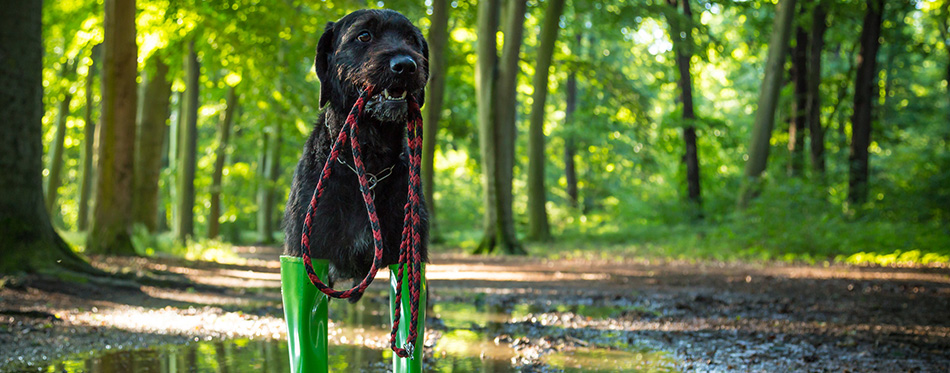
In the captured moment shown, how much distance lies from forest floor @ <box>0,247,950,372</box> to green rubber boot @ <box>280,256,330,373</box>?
1823 mm

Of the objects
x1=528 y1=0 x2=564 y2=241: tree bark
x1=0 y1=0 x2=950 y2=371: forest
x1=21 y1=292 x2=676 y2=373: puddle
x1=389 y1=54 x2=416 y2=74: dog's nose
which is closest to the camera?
x1=389 y1=54 x2=416 y2=74: dog's nose

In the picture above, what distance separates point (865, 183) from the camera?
21.6m

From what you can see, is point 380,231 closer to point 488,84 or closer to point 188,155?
point 488,84

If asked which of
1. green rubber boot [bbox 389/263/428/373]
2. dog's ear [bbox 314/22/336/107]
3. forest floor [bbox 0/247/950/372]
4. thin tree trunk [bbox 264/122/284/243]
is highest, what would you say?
thin tree trunk [bbox 264/122/284/243]

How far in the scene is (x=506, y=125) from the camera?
18.5m

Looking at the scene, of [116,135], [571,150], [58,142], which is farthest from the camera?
[571,150]

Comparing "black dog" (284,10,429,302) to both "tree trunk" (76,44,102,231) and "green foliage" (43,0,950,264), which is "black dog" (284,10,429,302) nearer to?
"green foliage" (43,0,950,264)

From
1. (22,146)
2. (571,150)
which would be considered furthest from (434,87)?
(571,150)

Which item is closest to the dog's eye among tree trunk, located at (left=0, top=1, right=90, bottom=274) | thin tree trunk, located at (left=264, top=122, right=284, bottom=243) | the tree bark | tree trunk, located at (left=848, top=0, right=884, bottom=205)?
tree trunk, located at (left=0, top=1, right=90, bottom=274)

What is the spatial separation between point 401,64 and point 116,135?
10595 millimetres

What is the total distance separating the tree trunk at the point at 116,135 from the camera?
12.0m

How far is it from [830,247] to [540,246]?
24.5 feet

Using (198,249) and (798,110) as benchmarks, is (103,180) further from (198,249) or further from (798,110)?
(798,110)

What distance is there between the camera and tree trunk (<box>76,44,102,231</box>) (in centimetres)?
1936
